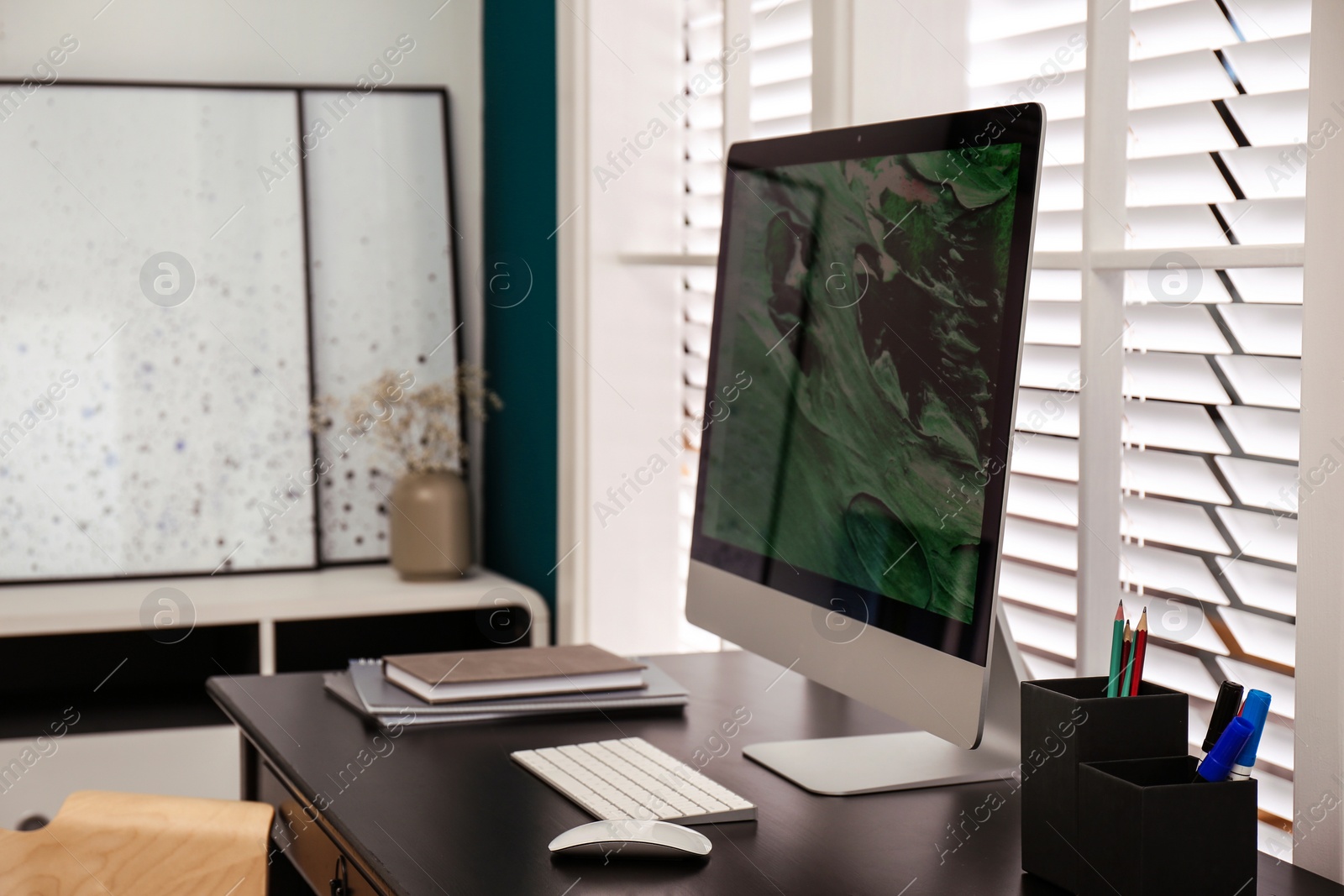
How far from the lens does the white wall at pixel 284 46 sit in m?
2.68

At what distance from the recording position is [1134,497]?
1.37 meters

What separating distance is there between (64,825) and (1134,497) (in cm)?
110

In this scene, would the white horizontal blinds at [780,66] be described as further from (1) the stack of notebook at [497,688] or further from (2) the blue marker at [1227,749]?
(2) the blue marker at [1227,749]

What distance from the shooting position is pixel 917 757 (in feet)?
4.20

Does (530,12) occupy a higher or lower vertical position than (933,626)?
higher

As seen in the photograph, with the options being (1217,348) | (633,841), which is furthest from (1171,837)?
(1217,348)

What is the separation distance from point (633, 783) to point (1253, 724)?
0.53 m

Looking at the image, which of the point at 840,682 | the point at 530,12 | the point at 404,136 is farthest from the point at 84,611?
the point at 840,682

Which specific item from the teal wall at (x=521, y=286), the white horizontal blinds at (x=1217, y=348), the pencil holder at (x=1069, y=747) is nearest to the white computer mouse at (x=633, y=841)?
the pencil holder at (x=1069, y=747)

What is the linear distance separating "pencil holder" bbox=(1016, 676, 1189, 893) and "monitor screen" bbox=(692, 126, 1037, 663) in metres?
0.11

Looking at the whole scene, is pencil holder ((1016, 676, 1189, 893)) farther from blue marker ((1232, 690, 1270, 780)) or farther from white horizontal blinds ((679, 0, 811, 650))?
white horizontal blinds ((679, 0, 811, 650))

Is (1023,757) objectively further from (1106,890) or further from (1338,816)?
(1338,816)

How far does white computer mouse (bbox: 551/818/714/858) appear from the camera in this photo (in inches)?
40.4

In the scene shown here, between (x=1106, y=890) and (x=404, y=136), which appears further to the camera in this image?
(x=404, y=136)
